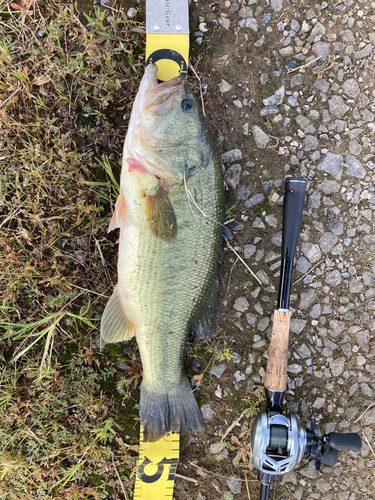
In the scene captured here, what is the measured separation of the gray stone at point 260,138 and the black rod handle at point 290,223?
52cm

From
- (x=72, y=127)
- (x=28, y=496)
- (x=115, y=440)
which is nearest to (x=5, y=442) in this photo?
(x=28, y=496)

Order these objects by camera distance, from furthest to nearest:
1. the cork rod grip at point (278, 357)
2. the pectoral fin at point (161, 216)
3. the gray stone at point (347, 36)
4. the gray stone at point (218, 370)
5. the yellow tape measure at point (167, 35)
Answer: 1. the gray stone at point (218, 370)
2. the gray stone at point (347, 36)
3. the yellow tape measure at point (167, 35)
4. the cork rod grip at point (278, 357)
5. the pectoral fin at point (161, 216)

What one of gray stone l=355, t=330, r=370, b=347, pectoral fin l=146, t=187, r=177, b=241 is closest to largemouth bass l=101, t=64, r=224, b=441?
pectoral fin l=146, t=187, r=177, b=241

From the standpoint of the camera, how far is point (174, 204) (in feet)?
6.91

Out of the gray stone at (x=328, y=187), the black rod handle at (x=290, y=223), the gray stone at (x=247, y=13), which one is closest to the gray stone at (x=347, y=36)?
the gray stone at (x=247, y=13)

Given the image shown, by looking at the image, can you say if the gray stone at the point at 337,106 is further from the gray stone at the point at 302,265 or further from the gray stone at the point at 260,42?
the gray stone at the point at 302,265

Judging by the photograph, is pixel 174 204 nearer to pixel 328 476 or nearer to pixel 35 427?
pixel 35 427

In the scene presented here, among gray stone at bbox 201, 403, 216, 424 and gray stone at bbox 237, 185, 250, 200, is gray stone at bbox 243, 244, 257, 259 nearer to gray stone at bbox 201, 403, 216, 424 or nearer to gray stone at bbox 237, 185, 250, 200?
gray stone at bbox 237, 185, 250, 200

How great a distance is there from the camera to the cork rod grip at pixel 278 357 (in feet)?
7.68

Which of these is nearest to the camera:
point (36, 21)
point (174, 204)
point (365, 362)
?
point (174, 204)

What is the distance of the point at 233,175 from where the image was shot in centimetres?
266

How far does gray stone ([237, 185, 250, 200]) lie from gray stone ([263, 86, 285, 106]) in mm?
668

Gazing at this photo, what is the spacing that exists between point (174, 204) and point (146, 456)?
199 cm

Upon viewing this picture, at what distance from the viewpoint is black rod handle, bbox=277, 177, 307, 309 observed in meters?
2.25
